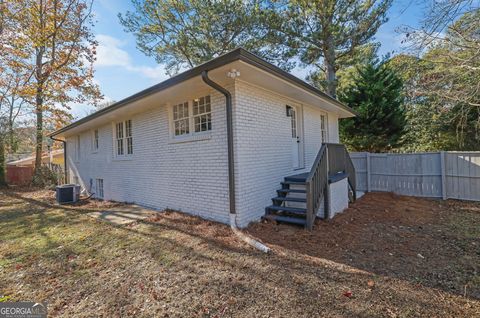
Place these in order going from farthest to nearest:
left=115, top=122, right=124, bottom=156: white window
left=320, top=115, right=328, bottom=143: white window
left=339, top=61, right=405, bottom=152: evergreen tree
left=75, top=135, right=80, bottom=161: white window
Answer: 1. left=75, top=135, right=80, bottom=161: white window
2. left=339, top=61, right=405, bottom=152: evergreen tree
3. left=320, top=115, right=328, bottom=143: white window
4. left=115, top=122, right=124, bottom=156: white window

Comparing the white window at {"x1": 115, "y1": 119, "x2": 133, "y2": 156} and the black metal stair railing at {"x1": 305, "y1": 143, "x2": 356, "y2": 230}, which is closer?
the black metal stair railing at {"x1": 305, "y1": 143, "x2": 356, "y2": 230}

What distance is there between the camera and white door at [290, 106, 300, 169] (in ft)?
23.2

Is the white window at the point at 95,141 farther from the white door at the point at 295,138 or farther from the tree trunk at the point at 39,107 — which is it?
the white door at the point at 295,138

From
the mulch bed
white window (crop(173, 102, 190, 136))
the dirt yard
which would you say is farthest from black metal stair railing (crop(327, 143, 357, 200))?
white window (crop(173, 102, 190, 136))

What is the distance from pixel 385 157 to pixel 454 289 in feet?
24.3

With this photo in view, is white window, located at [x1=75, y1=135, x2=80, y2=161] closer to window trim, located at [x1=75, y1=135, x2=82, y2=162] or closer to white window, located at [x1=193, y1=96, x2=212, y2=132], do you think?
window trim, located at [x1=75, y1=135, x2=82, y2=162]

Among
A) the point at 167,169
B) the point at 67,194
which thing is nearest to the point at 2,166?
the point at 67,194

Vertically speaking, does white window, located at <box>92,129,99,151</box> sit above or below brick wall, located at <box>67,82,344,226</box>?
above

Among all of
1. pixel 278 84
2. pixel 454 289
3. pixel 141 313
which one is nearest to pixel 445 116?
pixel 278 84

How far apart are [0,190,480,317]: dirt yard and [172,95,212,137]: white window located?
2205mm

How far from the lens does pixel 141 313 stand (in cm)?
242

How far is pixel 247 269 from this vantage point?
324cm

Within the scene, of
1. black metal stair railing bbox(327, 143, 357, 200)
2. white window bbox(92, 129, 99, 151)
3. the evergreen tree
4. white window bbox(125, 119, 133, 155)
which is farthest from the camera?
the evergreen tree

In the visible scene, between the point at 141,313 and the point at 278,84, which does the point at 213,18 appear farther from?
the point at 141,313
